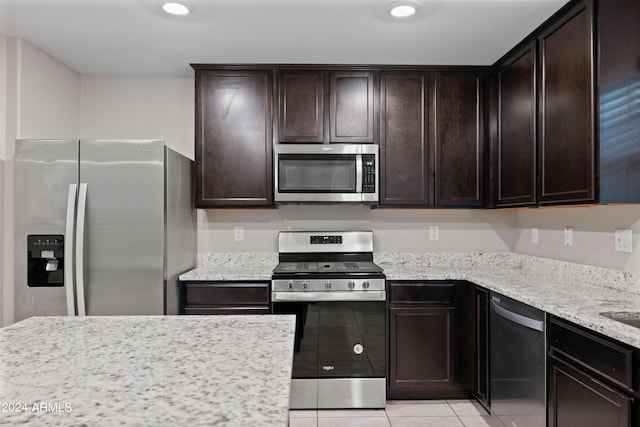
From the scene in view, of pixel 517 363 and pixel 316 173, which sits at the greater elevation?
pixel 316 173

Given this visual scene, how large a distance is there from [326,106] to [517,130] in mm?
1325

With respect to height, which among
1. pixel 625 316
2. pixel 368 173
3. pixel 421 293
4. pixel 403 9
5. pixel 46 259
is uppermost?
pixel 403 9

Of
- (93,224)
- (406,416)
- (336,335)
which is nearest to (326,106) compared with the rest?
(336,335)

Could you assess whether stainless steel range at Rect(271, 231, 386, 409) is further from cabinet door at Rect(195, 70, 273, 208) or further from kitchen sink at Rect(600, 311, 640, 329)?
kitchen sink at Rect(600, 311, 640, 329)

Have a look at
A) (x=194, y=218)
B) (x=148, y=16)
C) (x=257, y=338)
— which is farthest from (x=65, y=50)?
(x=257, y=338)

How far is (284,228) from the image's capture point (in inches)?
127

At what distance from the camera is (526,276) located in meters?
2.58

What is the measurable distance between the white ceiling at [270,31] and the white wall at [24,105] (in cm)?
10

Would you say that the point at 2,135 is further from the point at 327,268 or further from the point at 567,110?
the point at 567,110

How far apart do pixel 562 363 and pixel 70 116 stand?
142 inches

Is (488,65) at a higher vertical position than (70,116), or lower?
higher

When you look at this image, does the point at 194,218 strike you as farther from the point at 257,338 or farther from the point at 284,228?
the point at 257,338

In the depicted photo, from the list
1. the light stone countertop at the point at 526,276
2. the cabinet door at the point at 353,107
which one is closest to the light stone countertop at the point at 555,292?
the light stone countertop at the point at 526,276

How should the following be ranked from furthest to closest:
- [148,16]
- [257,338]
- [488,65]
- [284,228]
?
[284,228] → [488,65] → [148,16] → [257,338]
